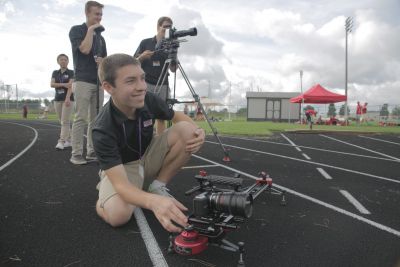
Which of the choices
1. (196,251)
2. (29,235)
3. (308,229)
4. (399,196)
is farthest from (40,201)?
(399,196)

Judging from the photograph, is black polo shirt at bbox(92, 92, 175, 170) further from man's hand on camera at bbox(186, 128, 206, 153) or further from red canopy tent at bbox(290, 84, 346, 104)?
red canopy tent at bbox(290, 84, 346, 104)

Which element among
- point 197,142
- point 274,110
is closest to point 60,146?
point 197,142

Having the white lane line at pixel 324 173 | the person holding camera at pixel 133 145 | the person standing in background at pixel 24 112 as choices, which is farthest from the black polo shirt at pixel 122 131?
the person standing in background at pixel 24 112

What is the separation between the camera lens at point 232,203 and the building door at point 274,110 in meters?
38.9

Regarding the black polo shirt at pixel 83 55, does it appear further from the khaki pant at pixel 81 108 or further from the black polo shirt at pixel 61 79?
the black polo shirt at pixel 61 79

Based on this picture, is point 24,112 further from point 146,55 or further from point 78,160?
point 146,55

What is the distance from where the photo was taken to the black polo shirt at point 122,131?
7.93ft

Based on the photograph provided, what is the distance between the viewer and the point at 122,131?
9.09 feet

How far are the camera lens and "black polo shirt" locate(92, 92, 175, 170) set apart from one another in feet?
2.77

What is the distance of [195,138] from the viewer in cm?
282

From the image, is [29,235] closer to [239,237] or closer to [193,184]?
[239,237]

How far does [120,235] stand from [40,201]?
1276 millimetres

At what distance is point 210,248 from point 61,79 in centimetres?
627

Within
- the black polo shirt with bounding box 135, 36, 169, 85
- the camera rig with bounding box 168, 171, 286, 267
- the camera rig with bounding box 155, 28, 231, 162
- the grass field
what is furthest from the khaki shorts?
the grass field
